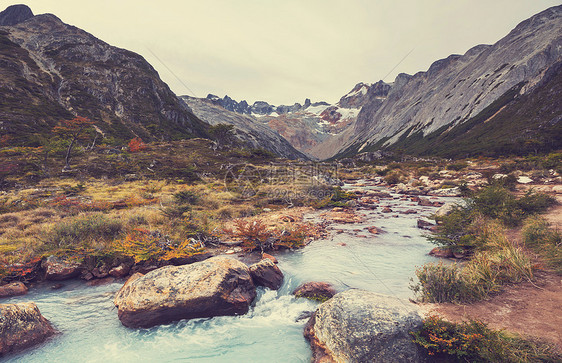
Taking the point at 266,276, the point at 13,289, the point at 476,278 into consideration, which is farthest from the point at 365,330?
the point at 13,289

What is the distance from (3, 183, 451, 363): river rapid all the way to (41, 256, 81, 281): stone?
0.33 metres

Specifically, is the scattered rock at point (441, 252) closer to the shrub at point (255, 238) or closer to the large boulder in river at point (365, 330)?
the large boulder in river at point (365, 330)

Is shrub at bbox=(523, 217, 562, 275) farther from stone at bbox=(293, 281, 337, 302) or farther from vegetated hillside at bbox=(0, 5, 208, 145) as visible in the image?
vegetated hillside at bbox=(0, 5, 208, 145)

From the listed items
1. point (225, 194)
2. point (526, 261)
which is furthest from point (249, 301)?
point (225, 194)

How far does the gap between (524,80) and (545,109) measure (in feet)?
105

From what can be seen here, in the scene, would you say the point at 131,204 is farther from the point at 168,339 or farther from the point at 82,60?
the point at 82,60

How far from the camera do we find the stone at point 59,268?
848 centimetres

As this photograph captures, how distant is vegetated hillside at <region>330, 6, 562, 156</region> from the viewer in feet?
202

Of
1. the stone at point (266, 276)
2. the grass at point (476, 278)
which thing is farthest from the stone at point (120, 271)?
the grass at point (476, 278)

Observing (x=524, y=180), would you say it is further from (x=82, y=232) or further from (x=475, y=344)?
(x=82, y=232)

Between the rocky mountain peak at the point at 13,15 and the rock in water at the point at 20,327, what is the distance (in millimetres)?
215332

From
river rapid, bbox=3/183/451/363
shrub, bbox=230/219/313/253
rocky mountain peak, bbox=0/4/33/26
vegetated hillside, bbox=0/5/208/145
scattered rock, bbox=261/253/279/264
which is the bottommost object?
river rapid, bbox=3/183/451/363

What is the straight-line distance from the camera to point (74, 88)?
7931cm

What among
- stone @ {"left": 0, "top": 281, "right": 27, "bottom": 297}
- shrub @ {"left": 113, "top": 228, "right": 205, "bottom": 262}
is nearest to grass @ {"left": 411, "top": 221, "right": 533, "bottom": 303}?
shrub @ {"left": 113, "top": 228, "right": 205, "bottom": 262}
